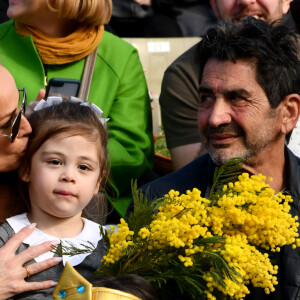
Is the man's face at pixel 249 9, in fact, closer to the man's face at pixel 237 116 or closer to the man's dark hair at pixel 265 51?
the man's dark hair at pixel 265 51

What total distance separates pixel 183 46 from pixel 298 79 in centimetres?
274

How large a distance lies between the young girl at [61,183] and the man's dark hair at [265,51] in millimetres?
773

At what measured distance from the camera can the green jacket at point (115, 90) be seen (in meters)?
3.98

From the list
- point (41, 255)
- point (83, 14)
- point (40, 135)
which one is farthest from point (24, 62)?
point (41, 255)

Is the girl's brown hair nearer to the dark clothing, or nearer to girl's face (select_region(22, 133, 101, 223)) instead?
girl's face (select_region(22, 133, 101, 223))

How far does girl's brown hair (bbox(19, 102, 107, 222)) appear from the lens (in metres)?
2.82

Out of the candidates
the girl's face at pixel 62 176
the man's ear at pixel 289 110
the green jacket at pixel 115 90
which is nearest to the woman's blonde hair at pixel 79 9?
the green jacket at pixel 115 90

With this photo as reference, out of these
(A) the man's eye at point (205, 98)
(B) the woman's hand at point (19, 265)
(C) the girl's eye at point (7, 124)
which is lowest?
(B) the woman's hand at point (19, 265)

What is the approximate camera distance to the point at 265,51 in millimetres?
3254

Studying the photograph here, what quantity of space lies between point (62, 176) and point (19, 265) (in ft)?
1.20

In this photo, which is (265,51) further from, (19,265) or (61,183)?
(19,265)

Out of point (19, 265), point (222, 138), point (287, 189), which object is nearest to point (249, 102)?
point (222, 138)

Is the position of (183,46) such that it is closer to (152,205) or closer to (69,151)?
(69,151)

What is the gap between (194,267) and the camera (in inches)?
86.9
